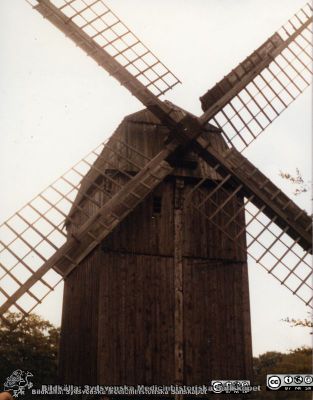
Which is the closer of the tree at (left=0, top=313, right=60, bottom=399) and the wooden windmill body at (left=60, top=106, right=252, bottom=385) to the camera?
the wooden windmill body at (left=60, top=106, right=252, bottom=385)

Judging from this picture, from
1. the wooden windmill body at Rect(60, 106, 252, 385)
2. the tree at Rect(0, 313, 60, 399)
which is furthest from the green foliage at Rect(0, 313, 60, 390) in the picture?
the wooden windmill body at Rect(60, 106, 252, 385)

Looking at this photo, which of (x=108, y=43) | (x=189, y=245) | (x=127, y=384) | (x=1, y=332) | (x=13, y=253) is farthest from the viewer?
(x=1, y=332)

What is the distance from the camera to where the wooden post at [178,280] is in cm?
1230

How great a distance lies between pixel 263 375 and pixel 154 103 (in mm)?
48302

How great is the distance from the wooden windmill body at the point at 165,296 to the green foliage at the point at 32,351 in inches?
788

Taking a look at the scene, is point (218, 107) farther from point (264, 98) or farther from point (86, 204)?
point (86, 204)

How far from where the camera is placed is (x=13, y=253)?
10672 mm

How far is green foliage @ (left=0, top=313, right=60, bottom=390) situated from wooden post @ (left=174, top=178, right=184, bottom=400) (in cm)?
2135

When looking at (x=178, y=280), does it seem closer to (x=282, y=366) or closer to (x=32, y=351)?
(x=32, y=351)

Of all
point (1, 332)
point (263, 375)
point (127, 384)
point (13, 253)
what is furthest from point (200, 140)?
point (263, 375)

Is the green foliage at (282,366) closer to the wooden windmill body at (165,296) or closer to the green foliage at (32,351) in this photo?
the green foliage at (32,351)

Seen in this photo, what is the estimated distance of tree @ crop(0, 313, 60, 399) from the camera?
32375mm

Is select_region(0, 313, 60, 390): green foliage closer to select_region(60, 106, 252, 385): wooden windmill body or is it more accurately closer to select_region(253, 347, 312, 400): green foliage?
select_region(253, 347, 312, 400): green foliage

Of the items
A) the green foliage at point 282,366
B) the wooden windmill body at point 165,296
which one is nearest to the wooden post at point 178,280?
the wooden windmill body at point 165,296
